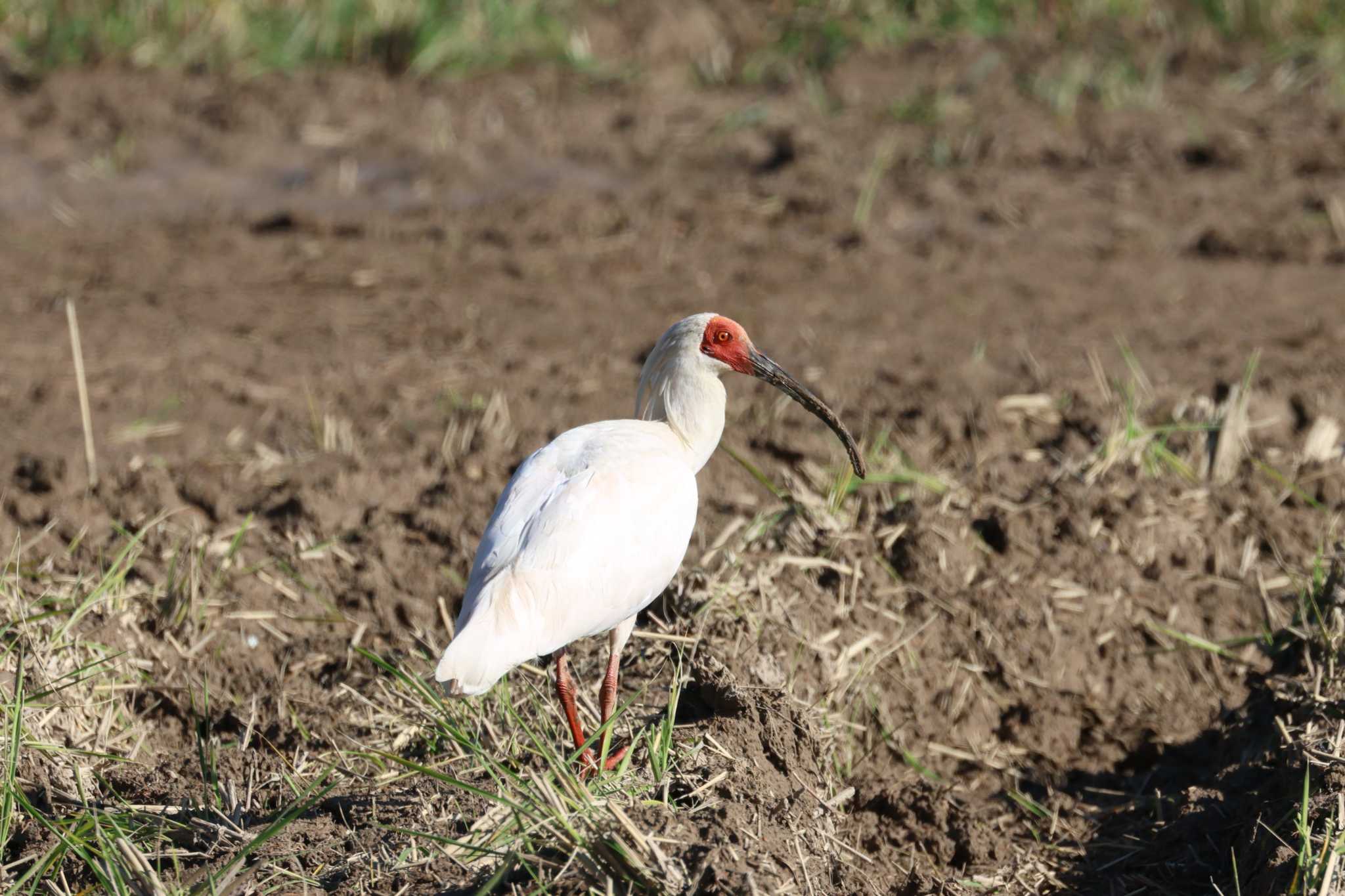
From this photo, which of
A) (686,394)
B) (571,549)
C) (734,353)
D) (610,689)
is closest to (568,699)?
(610,689)

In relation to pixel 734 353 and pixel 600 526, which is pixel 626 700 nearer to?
pixel 600 526

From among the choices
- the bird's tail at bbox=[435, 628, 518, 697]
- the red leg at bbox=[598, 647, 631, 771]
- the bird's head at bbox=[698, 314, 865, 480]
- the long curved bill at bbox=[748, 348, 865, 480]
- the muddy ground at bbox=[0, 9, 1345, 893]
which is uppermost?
the bird's head at bbox=[698, 314, 865, 480]

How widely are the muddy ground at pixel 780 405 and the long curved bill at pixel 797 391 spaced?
57 centimetres

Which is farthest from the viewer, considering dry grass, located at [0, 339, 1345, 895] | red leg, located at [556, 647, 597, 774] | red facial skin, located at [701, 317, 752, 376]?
red facial skin, located at [701, 317, 752, 376]

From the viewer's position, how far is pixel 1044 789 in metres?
4.95

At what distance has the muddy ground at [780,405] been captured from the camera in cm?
459

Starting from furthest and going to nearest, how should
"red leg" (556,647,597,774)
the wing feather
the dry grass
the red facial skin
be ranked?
1. the red facial skin
2. "red leg" (556,647,597,774)
3. the wing feather
4. the dry grass

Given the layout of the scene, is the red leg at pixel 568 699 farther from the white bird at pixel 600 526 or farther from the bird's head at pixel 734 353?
the bird's head at pixel 734 353

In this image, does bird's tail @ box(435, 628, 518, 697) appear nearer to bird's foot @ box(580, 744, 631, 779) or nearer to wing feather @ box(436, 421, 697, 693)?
wing feather @ box(436, 421, 697, 693)

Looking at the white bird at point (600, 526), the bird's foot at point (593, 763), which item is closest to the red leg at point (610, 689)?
→ the white bird at point (600, 526)

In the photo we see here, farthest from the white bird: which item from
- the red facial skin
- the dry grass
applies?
the dry grass

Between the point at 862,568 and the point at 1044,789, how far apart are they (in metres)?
0.97

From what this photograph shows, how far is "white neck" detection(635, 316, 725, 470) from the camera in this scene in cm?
459

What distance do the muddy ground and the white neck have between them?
0.58 meters
